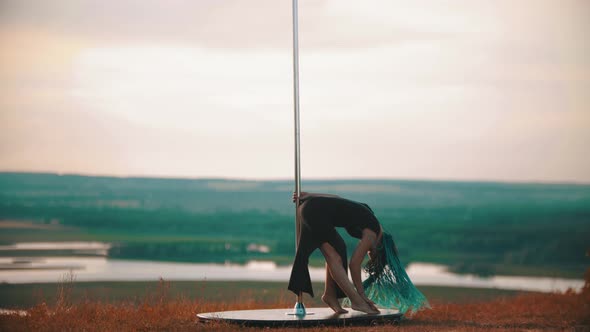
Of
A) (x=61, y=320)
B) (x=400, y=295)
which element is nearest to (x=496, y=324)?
(x=400, y=295)

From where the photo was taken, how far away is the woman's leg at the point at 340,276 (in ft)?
35.4

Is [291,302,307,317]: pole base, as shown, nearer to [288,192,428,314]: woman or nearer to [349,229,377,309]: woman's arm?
[288,192,428,314]: woman

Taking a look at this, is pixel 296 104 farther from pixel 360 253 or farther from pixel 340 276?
pixel 340 276

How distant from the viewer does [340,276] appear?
10.8m

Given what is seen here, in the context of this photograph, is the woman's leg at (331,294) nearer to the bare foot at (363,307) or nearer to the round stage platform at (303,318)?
the round stage platform at (303,318)

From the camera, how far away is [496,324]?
36.8 feet

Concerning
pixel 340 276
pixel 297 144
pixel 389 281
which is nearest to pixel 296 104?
pixel 297 144

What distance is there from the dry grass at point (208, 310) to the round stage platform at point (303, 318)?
178 millimetres

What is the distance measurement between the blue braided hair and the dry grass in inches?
12.1

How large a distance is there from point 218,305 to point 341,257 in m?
2.54

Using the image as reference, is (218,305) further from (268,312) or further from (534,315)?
(534,315)

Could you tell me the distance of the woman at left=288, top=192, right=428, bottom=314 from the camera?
10797 mm

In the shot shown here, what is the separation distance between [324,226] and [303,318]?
1.13m

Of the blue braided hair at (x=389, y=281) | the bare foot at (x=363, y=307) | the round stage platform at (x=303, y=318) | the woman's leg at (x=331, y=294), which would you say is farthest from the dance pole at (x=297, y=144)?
the blue braided hair at (x=389, y=281)
